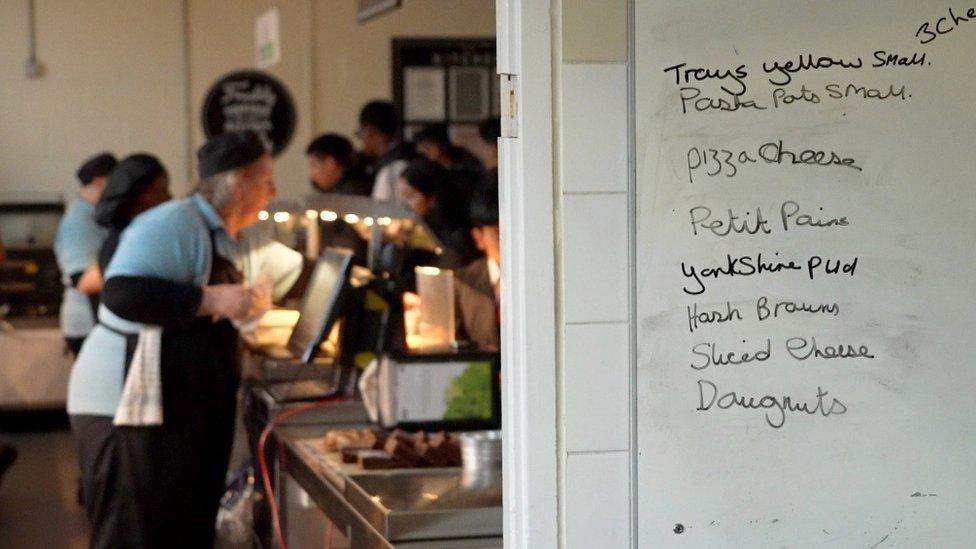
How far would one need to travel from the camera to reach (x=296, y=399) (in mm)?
4441

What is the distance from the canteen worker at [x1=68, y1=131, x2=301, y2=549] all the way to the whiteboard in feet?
6.49

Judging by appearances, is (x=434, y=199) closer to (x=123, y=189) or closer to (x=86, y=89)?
(x=123, y=189)

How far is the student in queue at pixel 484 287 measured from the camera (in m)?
4.57

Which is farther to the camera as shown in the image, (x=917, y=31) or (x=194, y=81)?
(x=194, y=81)

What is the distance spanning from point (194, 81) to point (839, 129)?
7.75 meters

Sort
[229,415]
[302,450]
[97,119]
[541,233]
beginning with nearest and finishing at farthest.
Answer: [541,233], [302,450], [229,415], [97,119]

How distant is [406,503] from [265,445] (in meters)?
1.57

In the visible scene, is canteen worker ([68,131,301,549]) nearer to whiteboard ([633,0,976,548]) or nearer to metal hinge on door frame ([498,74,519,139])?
metal hinge on door frame ([498,74,519,139])

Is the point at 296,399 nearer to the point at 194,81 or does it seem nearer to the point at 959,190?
the point at 959,190

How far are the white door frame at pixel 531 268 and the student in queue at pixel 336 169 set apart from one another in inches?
220

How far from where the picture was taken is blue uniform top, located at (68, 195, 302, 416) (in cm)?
398

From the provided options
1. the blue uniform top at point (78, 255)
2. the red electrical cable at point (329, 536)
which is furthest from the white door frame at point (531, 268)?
the blue uniform top at point (78, 255)

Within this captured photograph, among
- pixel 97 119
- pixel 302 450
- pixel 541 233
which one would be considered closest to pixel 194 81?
pixel 97 119

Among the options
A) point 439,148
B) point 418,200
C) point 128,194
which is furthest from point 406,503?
point 439,148
